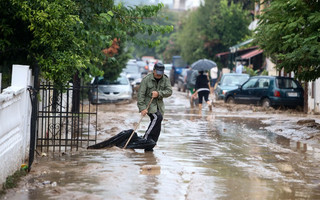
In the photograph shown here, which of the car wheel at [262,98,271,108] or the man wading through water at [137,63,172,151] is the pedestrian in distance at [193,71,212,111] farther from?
the man wading through water at [137,63,172,151]

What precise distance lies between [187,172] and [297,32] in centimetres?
729

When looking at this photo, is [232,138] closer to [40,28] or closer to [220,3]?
[40,28]

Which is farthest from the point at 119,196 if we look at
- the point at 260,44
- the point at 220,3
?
the point at 220,3

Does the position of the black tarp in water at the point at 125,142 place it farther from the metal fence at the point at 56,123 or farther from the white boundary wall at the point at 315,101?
the white boundary wall at the point at 315,101

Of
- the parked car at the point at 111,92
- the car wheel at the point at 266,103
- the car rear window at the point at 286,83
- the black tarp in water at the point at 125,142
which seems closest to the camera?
the black tarp in water at the point at 125,142

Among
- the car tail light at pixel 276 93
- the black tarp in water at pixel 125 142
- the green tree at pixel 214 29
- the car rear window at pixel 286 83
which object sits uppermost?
the green tree at pixel 214 29

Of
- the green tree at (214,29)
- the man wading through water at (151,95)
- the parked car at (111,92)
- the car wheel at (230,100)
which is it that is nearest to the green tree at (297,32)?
the man wading through water at (151,95)

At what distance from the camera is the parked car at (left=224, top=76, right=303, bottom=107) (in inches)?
982

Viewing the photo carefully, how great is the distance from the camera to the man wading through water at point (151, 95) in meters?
11.9

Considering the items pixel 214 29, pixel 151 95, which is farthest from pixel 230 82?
pixel 214 29

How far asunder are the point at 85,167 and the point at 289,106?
16877 millimetres

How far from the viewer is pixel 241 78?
3200cm

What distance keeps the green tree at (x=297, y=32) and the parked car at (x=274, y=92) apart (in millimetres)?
8244

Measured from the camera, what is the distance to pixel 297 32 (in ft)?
50.6
